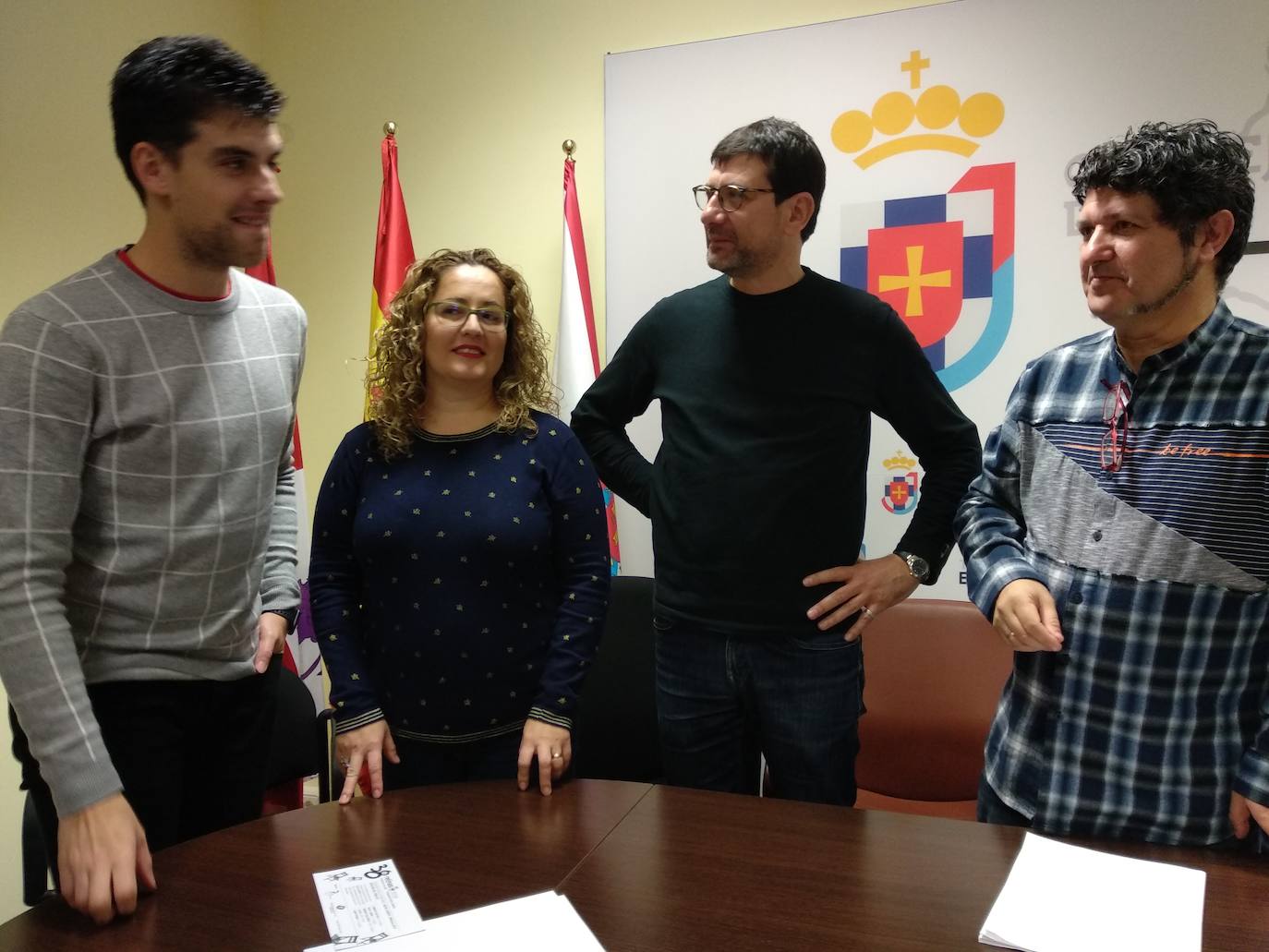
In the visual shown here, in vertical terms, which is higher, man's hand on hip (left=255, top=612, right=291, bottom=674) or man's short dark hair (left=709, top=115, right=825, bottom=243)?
man's short dark hair (left=709, top=115, right=825, bottom=243)

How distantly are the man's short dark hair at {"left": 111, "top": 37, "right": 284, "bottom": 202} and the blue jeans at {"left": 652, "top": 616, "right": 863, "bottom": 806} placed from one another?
3.86 feet

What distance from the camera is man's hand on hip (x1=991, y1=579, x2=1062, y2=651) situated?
131cm

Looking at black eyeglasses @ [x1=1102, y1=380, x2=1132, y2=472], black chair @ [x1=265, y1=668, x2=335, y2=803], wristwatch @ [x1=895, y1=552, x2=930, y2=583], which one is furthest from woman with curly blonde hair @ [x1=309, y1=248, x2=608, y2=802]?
black eyeglasses @ [x1=1102, y1=380, x2=1132, y2=472]

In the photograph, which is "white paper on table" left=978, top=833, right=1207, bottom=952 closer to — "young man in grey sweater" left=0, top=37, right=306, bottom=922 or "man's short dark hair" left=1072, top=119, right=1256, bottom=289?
"man's short dark hair" left=1072, top=119, right=1256, bottom=289

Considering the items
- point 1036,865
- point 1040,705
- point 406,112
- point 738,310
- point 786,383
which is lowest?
point 1036,865

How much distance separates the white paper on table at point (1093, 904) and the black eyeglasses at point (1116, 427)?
55 centimetres

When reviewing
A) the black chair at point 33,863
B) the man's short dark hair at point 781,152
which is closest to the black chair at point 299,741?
the black chair at point 33,863

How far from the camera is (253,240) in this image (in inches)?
54.4

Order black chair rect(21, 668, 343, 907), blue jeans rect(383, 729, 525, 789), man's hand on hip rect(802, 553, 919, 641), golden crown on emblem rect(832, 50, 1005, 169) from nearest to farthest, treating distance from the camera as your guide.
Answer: blue jeans rect(383, 729, 525, 789) < man's hand on hip rect(802, 553, 919, 641) < black chair rect(21, 668, 343, 907) < golden crown on emblem rect(832, 50, 1005, 169)

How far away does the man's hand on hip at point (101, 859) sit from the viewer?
109cm

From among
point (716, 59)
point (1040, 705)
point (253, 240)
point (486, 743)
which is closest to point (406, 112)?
point (716, 59)

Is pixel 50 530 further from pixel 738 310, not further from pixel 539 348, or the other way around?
pixel 738 310

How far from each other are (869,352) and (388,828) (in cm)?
122

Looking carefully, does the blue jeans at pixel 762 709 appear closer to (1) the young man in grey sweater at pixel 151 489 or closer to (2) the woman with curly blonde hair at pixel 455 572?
(2) the woman with curly blonde hair at pixel 455 572
